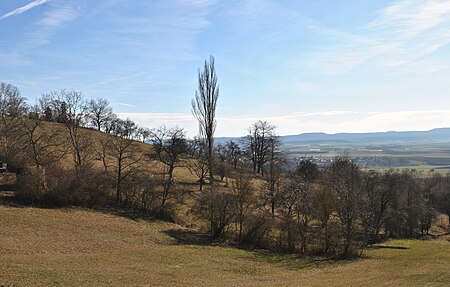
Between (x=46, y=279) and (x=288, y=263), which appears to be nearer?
(x=46, y=279)

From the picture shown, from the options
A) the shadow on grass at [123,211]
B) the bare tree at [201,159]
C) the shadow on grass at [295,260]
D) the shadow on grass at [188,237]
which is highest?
the bare tree at [201,159]

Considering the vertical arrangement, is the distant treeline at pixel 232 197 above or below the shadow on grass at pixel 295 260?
above

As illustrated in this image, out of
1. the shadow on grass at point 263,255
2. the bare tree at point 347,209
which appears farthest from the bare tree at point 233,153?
the shadow on grass at point 263,255

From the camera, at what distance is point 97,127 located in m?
116

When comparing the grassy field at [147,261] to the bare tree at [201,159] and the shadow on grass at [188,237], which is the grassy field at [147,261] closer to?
the shadow on grass at [188,237]

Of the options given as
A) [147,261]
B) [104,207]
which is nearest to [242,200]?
[147,261]

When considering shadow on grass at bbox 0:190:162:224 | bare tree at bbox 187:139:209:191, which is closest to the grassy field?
shadow on grass at bbox 0:190:162:224

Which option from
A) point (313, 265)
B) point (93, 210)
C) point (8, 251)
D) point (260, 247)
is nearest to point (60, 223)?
point (93, 210)

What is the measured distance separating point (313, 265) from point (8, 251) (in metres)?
23.6

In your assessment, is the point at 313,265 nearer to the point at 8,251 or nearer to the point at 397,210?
the point at 8,251

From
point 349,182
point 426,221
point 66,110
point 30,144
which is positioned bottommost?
point 426,221

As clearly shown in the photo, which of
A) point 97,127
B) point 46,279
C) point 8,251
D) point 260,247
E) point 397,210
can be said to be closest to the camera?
point 46,279

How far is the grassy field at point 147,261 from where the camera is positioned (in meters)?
22.0

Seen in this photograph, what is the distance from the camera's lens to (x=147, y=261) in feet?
90.7
